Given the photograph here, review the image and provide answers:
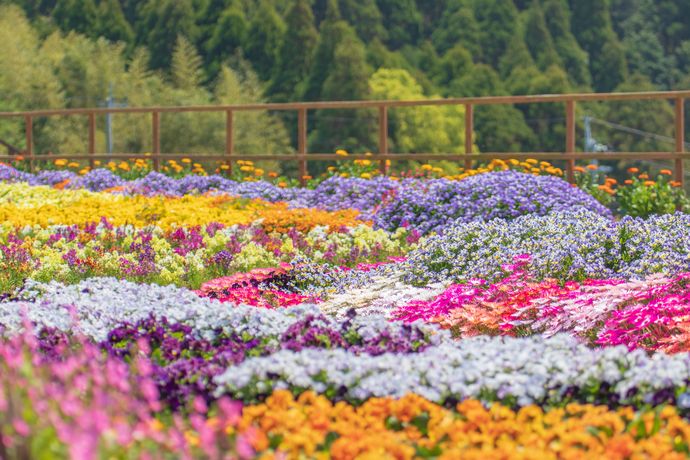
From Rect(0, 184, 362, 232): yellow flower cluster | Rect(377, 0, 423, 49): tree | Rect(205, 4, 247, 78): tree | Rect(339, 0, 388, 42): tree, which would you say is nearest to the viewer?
Rect(0, 184, 362, 232): yellow flower cluster

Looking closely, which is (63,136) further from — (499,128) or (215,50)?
(499,128)

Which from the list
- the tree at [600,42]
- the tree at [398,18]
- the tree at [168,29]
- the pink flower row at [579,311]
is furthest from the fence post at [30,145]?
the tree at [398,18]

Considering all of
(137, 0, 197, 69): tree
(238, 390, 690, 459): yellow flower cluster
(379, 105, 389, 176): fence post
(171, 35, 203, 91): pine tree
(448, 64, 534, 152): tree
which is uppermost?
(137, 0, 197, 69): tree

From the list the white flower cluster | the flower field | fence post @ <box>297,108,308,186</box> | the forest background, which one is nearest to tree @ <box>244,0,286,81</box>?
the forest background

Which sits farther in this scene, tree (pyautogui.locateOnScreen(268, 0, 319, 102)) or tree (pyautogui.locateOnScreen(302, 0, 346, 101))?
tree (pyautogui.locateOnScreen(268, 0, 319, 102))

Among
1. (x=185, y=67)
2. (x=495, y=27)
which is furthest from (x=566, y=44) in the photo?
(x=185, y=67)

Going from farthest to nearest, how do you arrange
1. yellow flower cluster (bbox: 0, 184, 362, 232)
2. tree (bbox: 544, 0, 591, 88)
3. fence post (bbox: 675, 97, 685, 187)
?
tree (bbox: 544, 0, 591, 88) < fence post (bbox: 675, 97, 685, 187) < yellow flower cluster (bbox: 0, 184, 362, 232)

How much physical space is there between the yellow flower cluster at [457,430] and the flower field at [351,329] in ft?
0.04

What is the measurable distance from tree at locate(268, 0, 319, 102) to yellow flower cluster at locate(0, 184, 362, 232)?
43.5m

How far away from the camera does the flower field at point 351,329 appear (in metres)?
3.89

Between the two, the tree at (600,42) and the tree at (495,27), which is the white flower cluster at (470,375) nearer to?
the tree at (600,42)

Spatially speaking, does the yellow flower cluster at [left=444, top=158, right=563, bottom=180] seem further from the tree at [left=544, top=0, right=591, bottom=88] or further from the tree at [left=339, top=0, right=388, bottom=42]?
the tree at [left=339, top=0, right=388, bottom=42]

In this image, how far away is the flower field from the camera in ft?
12.8

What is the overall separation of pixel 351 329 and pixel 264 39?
56.2 metres
